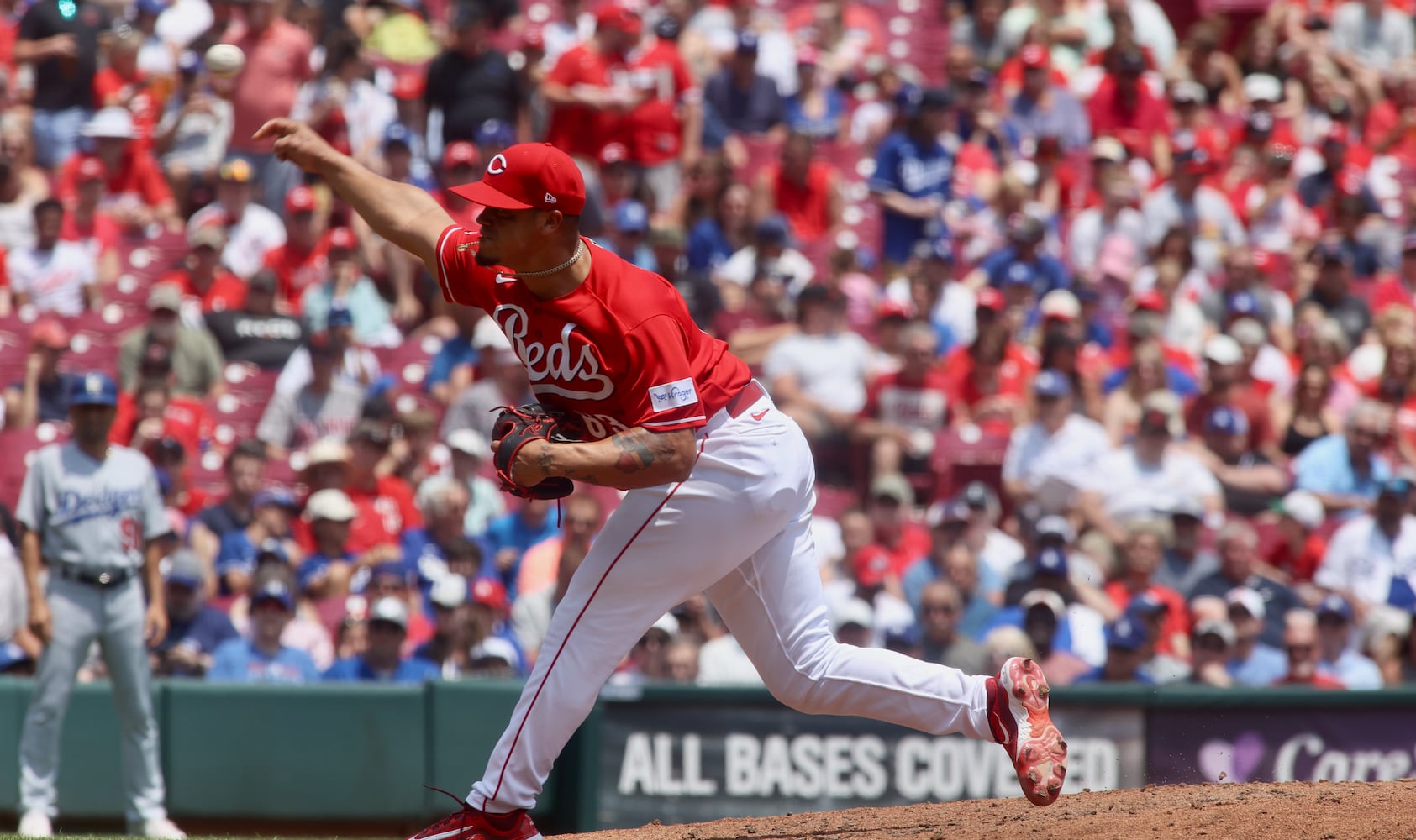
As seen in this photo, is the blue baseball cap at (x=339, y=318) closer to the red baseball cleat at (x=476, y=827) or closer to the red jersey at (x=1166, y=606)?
the red jersey at (x=1166, y=606)

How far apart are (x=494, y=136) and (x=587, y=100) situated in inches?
32.8

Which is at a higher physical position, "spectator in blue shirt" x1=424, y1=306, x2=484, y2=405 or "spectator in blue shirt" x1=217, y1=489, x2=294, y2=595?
"spectator in blue shirt" x1=424, y1=306, x2=484, y2=405

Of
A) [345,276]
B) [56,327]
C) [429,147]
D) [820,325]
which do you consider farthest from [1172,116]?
[56,327]

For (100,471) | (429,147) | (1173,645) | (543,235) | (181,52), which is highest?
(181,52)

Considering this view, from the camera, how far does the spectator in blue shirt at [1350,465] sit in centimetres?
944

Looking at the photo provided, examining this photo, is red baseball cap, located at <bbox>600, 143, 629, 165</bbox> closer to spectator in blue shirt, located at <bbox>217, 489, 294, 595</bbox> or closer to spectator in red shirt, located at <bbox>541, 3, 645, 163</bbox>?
spectator in red shirt, located at <bbox>541, 3, 645, 163</bbox>

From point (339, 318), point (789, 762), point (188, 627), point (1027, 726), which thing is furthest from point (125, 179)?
point (1027, 726)

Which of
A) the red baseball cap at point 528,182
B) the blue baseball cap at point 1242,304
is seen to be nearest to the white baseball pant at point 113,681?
the red baseball cap at point 528,182

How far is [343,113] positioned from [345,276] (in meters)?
1.79

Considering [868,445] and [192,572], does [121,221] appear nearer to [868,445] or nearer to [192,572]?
[192,572]

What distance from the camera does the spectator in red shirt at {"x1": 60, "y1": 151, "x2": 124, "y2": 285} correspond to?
10.5 m

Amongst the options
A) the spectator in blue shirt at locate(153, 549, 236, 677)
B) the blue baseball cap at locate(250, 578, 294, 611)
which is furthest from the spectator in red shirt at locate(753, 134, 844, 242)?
the spectator in blue shirt at locate(153, 549, 236, 677)

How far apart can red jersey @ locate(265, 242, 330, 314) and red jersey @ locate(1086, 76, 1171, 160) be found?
584cm

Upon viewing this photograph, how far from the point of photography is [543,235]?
407cm
